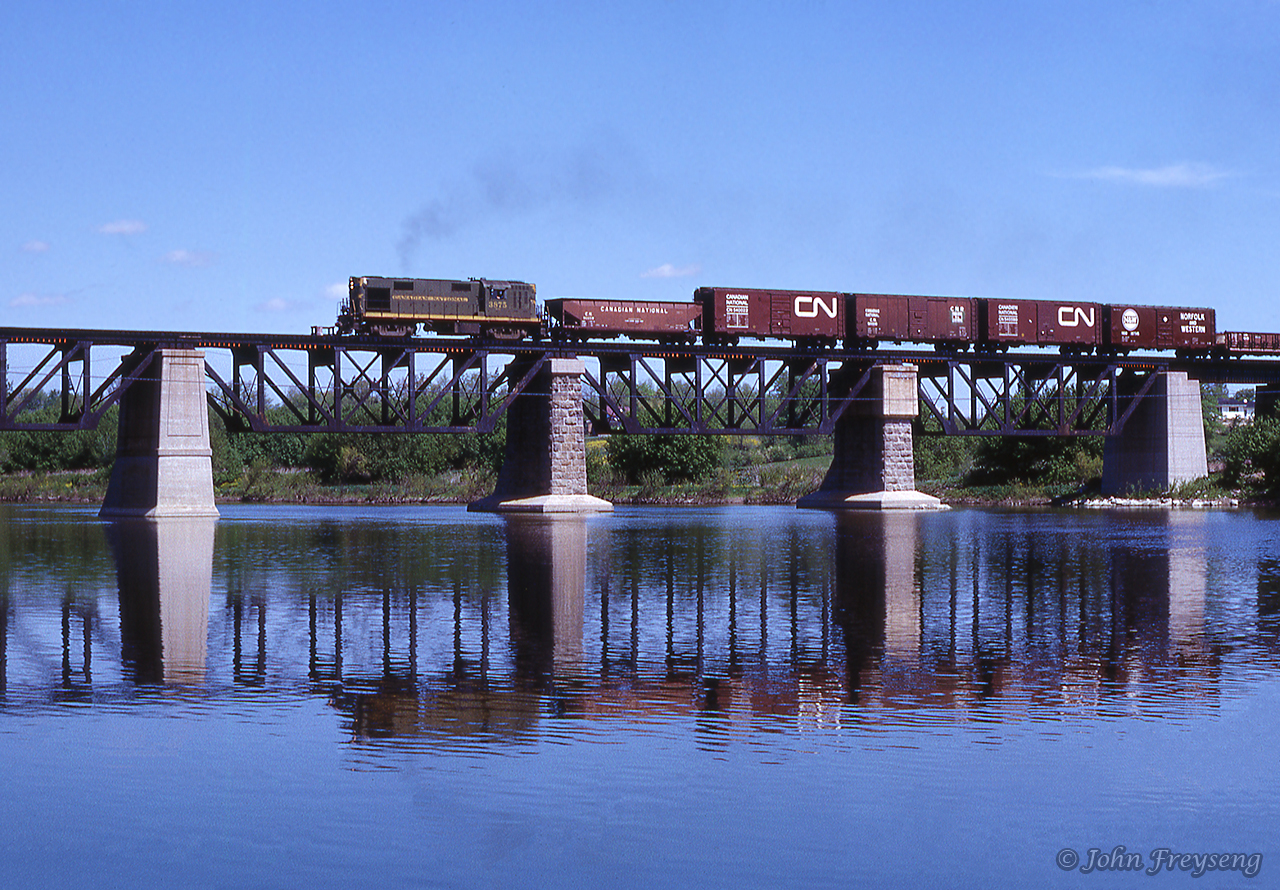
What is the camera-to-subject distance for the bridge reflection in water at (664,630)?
15.7 m

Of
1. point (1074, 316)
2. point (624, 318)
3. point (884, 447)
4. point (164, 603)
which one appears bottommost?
point (164, 603)

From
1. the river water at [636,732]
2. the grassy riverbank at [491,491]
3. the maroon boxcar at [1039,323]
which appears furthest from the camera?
the grassy riverbank at [491,491]

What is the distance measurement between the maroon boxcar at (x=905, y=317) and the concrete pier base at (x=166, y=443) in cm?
3588

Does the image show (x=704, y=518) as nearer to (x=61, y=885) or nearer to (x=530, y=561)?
(x=530, y=561)

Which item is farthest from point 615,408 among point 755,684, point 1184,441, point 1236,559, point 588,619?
point 755,684

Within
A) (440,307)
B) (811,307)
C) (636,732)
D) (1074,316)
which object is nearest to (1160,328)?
(1074,316)

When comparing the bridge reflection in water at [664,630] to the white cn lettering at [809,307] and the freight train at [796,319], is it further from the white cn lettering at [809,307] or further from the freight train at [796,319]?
the white cn lettering at [809,307]

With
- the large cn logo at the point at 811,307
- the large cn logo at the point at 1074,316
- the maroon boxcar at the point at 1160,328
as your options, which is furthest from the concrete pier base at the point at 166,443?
the maroon boxcar at the point at 1160,328

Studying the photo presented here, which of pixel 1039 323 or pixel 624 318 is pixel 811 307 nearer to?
pixel 624 318

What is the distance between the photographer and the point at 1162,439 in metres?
85.1

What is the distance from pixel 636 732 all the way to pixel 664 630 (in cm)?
818

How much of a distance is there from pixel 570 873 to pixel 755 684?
284 inches

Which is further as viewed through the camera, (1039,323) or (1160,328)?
(1160,328)

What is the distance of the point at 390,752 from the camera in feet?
42.0
